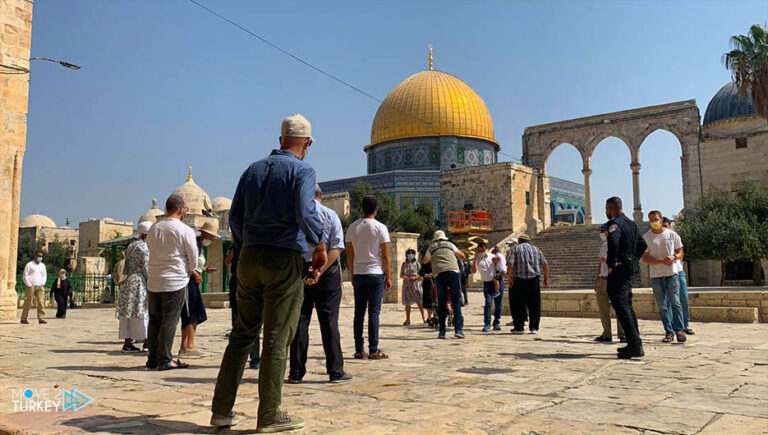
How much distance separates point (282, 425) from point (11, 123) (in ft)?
36.8

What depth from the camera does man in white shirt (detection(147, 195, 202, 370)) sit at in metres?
4.88

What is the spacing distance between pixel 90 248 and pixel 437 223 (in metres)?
30.1

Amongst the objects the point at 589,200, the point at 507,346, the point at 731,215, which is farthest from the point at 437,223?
the point at 507,346

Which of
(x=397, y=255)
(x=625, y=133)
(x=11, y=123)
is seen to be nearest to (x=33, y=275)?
(x=11, y=123)

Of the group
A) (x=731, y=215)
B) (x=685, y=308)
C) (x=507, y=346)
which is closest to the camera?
(x=507, y=346)

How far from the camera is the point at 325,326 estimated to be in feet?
14.1

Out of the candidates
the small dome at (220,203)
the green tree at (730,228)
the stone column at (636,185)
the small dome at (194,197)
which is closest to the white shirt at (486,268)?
the green tree at (730,228)

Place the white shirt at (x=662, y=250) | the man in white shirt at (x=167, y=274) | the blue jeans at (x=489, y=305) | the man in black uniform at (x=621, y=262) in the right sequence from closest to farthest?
the man in white shirt at (x=167, y=274)
the man in black uniform at (x=621, y=262)
the white shirt at (x=662, y=250)
the blue jeans at (x=489, y=305)

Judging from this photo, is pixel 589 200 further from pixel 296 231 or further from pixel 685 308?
pixel 296 231

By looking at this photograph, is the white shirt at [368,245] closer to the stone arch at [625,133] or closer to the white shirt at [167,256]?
the white shirt at [167,256]

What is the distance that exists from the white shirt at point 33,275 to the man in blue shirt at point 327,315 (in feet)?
29.1

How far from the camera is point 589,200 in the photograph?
1278 inches

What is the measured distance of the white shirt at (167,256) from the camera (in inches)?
194

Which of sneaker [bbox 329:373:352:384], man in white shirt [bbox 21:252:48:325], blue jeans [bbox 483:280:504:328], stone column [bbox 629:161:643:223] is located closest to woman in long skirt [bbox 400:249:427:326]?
blue jeans [bbox 483:280:504:328]
